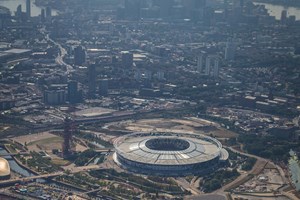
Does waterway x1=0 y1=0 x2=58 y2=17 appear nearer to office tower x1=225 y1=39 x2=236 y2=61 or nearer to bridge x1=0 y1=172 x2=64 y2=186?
office tower x1=225 y1=39 x2=236 y2=61

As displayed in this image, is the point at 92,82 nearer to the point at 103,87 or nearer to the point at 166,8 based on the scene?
the point at 103,87

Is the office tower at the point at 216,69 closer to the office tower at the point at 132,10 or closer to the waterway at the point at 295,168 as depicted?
the waterway at the point at 295,168

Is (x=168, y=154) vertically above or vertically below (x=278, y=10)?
below

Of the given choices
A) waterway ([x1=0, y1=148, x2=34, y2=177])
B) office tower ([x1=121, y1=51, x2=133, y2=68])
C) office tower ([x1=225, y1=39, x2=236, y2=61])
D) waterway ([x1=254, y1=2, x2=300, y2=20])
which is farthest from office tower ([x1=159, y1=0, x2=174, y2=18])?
waterway ([x1=0, y1=148, x2=34, y2=177])

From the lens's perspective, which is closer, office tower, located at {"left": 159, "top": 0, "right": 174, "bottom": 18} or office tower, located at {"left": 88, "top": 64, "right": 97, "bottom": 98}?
office tower, located at {"left": 88, "top": 64, "right": 97, "bottom": 98}

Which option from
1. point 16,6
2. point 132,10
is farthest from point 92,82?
point 16,6

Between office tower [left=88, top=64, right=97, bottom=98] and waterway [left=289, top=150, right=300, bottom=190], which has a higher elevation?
office tower [left=88, top=64, right=97, bottom=98]

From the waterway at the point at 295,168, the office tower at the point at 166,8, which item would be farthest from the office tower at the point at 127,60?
the office tower at the point at 166,8

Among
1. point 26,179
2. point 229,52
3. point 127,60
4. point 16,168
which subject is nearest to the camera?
point 26,179

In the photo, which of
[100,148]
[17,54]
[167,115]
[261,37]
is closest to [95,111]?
[167,115]
